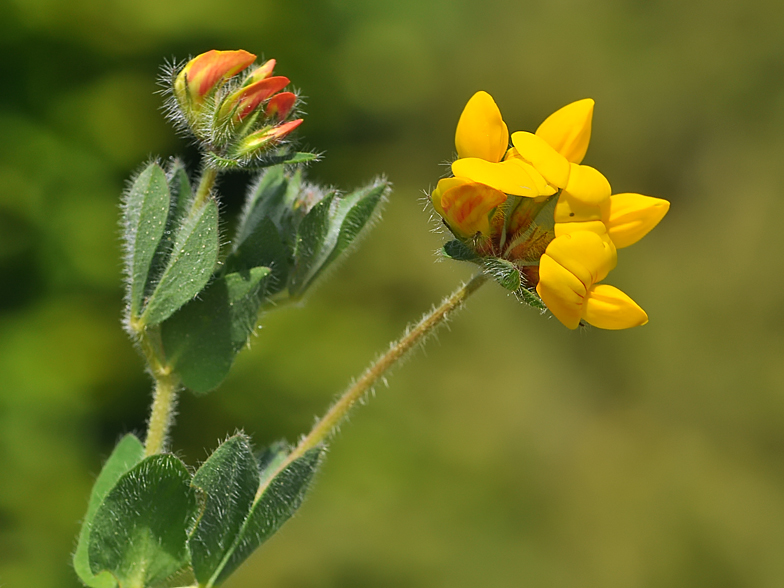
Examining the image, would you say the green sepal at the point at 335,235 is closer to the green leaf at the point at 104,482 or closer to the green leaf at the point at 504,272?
the green leaf at the point at 504,272

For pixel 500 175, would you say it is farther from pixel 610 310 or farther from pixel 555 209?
pixel 610 310

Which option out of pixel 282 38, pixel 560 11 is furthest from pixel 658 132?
pixel 282 38

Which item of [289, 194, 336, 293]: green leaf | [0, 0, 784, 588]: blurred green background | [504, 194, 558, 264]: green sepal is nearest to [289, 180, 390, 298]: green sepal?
[289, 194, 336, 293]: green leaf

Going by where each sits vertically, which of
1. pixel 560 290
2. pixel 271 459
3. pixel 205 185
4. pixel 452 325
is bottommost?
pixel 271 459

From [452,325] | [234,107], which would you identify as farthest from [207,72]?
[452,325]

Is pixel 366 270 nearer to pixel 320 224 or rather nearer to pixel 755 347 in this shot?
pixel 755 347

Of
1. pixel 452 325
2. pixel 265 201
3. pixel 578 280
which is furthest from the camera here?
pixel 452 325
